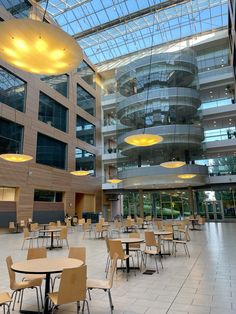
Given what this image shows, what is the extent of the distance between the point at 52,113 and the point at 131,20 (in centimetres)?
1198

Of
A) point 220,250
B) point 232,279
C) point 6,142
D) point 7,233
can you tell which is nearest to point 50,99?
point 6,142

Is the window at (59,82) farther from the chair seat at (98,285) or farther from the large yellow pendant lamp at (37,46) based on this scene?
the chair seat at (98,285)

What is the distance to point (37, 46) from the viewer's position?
5398 mm

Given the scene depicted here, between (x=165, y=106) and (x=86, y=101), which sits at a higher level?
(x=86, y=101)

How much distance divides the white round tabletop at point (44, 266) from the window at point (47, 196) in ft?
56.2

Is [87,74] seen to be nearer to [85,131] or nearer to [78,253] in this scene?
[85,131]

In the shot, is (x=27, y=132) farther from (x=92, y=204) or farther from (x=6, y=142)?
(x=92, y=204)

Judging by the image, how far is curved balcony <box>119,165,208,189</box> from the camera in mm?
23094

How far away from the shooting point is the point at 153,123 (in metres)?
24.8

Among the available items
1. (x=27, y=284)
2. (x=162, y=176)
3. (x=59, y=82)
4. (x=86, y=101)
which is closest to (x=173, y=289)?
(x=27, y=284)

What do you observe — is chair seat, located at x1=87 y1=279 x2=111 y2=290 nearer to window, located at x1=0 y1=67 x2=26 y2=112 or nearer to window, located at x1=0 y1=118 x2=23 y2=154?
window, located at x1=0 y1=118 x2=23 y2=154

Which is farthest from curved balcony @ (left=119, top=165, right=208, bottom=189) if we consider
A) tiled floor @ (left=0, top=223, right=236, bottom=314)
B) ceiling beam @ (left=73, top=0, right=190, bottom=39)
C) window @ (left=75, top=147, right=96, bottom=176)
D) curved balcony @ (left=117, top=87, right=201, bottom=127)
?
tiled floor @ (left=0, top=223, right=236, bottom=314)

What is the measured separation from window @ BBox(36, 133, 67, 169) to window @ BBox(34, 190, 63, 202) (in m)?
2.39

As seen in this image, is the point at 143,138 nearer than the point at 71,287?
No
